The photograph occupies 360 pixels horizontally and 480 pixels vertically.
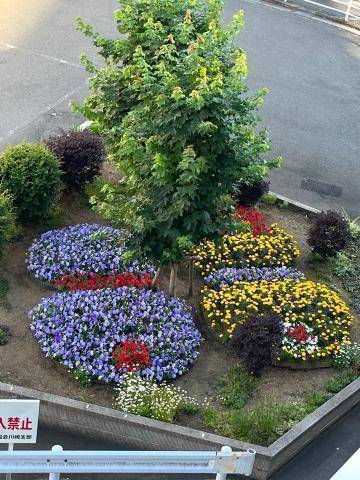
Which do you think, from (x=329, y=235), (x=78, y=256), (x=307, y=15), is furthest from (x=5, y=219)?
(x=307, y=15)

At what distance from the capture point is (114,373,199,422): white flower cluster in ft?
31.7

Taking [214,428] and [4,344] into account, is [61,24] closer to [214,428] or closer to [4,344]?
[4,344]

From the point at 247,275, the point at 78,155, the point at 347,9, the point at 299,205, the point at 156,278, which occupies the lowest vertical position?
the point at 156,278

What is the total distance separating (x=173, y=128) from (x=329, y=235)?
14.0 feet

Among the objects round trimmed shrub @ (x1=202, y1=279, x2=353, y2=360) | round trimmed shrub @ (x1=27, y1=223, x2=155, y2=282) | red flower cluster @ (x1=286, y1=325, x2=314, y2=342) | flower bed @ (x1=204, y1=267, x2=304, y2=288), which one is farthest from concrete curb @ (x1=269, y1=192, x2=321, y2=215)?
red flower cluster @ (x1=286, y1=325, x2=314, y2=342)

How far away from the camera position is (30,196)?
12047mm

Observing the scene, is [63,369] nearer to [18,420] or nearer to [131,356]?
[131,356]

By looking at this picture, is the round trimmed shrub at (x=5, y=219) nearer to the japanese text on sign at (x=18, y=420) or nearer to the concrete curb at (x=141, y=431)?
the concrete curb at (x=141, y=431)

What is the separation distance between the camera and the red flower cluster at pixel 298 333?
1088cm

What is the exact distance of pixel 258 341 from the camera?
10.2m

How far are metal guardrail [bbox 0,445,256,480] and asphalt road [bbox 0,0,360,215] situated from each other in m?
9.80

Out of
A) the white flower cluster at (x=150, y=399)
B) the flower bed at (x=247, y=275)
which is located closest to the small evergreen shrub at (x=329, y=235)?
the flower bed at (x=247, y=275)

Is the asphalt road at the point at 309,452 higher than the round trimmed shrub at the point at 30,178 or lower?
lower

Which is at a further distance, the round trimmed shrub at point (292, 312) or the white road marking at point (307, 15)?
the white road marking at point (307, 15)
